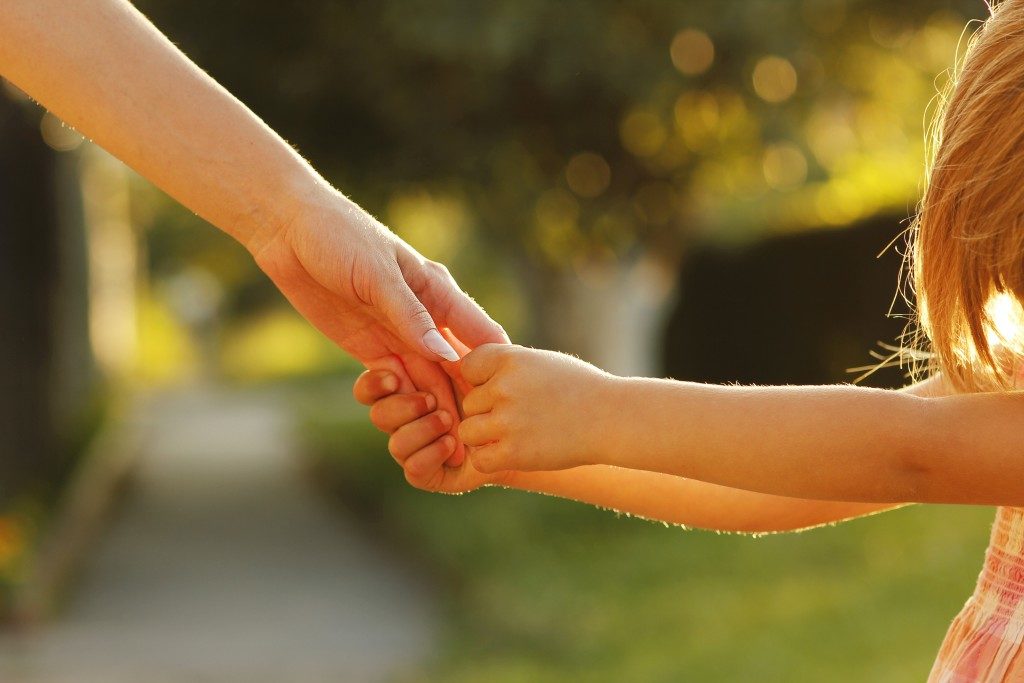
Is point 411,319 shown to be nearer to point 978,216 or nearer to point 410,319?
point 410,319

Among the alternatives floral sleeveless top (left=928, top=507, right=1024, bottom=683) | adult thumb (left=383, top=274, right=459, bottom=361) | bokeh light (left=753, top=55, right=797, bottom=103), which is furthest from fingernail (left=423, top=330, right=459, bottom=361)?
bokeh light (left=753, top=55, right=797, bottom=103)

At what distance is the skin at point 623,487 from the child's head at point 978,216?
373 mm

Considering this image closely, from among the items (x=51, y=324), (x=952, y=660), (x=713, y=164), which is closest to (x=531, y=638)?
(x=952, y=660)

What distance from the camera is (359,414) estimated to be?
19094 mm

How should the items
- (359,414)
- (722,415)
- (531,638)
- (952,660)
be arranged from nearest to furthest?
(722,415)
(952,660)
(531,638)
(359,414)

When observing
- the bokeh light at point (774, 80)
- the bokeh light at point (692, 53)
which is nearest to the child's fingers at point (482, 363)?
the bokeh light at point (692, 53)

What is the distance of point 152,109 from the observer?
1.99 metres

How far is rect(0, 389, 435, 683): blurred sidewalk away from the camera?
617cm

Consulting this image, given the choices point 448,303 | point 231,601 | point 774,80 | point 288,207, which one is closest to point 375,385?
point 448,303

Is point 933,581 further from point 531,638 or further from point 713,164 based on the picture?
point 713,164

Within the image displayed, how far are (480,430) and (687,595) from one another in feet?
16.0

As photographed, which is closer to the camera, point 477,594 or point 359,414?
point 477,594

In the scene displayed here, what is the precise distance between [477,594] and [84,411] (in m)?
9.36

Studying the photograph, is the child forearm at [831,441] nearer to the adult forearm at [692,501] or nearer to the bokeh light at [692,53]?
the adult forearm at [692,501]
